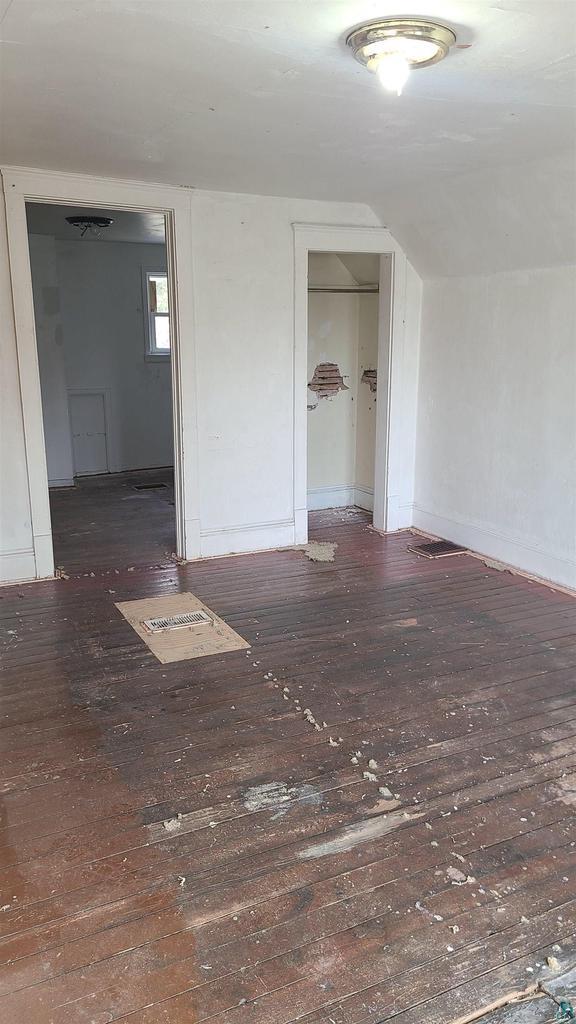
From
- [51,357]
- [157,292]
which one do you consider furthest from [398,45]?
[157,292]

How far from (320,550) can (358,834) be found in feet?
10.5

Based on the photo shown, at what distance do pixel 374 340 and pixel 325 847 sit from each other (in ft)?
15.9

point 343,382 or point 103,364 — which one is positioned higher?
A: point 103,364

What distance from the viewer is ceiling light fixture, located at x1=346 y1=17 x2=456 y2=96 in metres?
2.30

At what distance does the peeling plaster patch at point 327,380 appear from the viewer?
21.0 feet

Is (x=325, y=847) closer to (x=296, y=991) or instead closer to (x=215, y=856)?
(x=215, y=856)

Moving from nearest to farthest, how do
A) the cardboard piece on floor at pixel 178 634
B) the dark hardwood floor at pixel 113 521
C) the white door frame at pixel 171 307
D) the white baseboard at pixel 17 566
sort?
the cardboard piece on floor at pixel 178 634, the white door frame at pixel 171 307, the white baseboard at pixel 17 566, the dark hardwood floor at pixel 113 521

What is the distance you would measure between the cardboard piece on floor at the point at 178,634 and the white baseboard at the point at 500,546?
2199 millimetres

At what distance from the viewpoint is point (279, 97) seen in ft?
9.65

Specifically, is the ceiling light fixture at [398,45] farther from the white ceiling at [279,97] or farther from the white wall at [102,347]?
the white wall at [102,347]

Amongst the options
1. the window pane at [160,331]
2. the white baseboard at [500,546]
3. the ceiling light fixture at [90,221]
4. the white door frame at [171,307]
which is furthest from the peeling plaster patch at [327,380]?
the window pane at [160,331]

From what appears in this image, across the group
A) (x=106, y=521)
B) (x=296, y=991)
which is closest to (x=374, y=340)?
(x=106, y=521)

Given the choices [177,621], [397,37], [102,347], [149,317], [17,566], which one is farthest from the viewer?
[149,317]

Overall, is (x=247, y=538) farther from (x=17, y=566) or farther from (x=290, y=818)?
(x=290, y=818)
